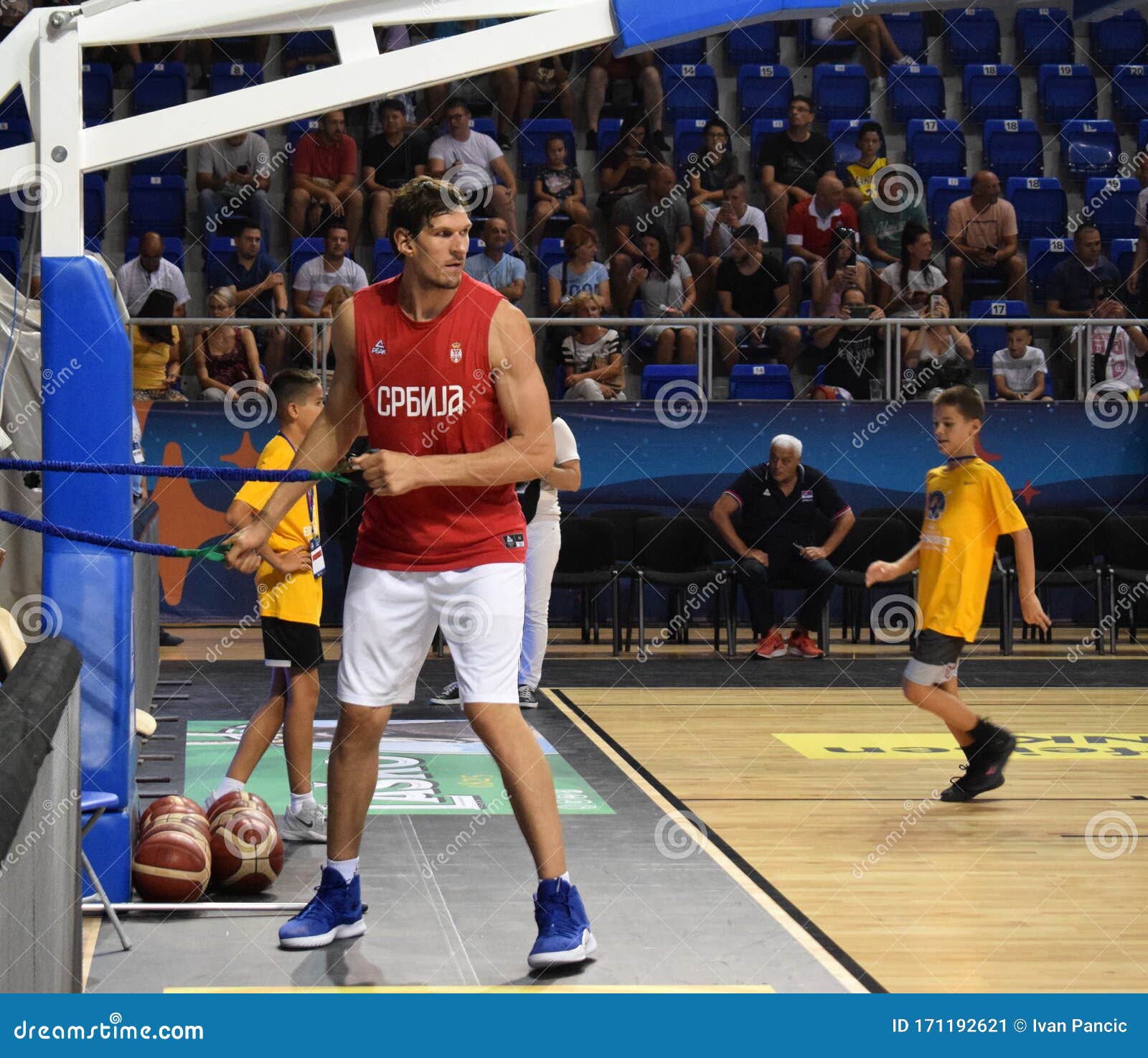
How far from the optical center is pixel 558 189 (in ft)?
47.7

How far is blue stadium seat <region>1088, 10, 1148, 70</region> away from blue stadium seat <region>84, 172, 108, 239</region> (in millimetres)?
9947

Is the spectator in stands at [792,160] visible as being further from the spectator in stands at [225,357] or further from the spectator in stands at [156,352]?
the spectator in stands at [156,352]

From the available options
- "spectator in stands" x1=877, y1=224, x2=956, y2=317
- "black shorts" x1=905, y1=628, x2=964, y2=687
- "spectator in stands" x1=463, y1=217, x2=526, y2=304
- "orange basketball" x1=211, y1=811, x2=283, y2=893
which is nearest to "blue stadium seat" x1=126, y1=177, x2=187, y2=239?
"spectator in stands" x1=463, y1=217, x2=526, y2=304

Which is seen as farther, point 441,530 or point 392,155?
point 392,155

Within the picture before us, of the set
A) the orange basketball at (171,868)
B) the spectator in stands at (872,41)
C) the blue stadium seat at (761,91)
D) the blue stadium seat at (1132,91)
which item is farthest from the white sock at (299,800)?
the blue stadium seat at (1132,91)

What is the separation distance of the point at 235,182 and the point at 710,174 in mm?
4258

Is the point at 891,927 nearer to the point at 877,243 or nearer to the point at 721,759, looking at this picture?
the point at 721,759

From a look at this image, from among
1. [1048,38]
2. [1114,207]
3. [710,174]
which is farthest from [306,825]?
[1048,38]

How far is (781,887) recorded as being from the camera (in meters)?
5.35

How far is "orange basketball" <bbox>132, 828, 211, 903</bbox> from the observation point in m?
5.10

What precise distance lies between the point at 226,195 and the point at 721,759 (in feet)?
26.7

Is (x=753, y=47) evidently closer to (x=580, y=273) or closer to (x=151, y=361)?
(x=580, y=273)

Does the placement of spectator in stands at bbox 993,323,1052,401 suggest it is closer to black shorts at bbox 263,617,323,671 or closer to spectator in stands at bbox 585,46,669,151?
spectator in stands at bbox 585,46,669,151
